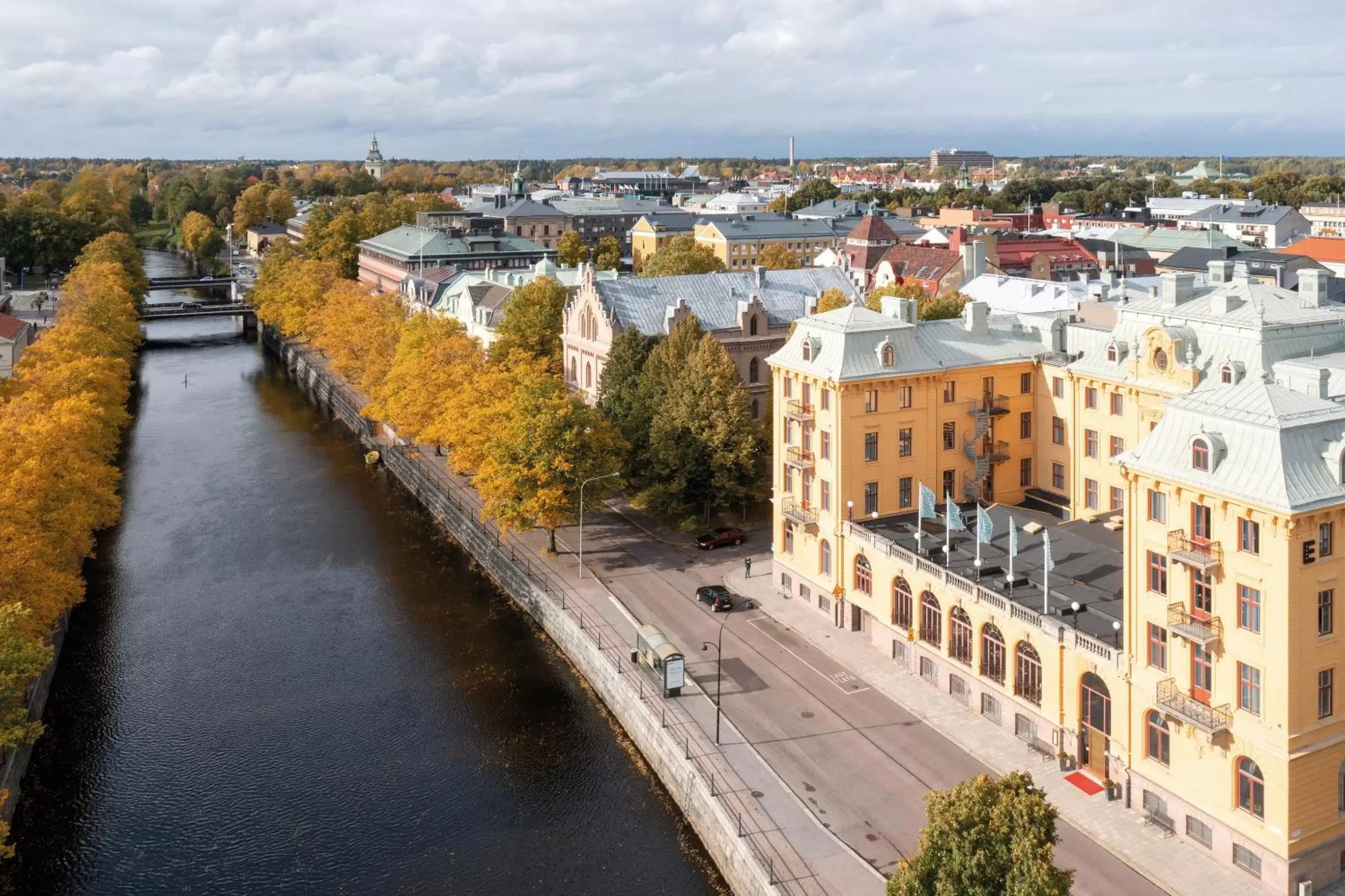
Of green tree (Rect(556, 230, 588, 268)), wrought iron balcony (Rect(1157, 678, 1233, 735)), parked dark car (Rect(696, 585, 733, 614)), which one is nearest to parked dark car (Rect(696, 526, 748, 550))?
parked dark car (Rect(696, 585, 733, 614))

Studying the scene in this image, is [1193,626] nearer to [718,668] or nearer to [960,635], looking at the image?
[960,635]

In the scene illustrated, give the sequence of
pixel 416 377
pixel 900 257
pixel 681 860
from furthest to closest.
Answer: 1. pixel 900 257
2. pixel 416 377
3. pixel 681 860

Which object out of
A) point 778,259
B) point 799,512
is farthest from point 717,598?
point 778,259

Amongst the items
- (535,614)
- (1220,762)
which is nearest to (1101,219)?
(535,614)

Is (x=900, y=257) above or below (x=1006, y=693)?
above

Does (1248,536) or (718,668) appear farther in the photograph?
(718,668)

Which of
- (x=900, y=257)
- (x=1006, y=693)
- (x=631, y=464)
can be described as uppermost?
(x=900, y=257)

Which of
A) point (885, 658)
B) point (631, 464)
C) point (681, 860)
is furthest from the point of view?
point (631, 464)

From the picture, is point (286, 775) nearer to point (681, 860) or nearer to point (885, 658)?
point (681, 860)
